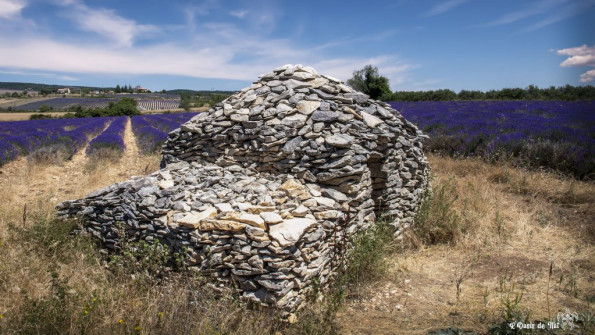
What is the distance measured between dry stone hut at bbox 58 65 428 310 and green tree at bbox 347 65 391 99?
1552 inches

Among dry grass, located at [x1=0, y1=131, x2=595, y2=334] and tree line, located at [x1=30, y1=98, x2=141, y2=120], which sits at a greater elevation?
tree line, located at [x1=30, y1=98, x2=141, y2=120]

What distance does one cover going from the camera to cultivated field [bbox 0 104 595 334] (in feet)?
9.92

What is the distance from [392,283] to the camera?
14.6ft

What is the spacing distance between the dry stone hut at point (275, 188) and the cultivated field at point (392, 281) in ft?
1.10

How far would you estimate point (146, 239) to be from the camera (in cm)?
416

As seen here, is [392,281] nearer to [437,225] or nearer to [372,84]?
[437,225]

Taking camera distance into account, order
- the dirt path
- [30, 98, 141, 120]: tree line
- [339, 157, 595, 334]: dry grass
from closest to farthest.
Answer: [339, 157, 595, 334]: dry grass → the dirt path → [30, 98, 141, 120]: tree line

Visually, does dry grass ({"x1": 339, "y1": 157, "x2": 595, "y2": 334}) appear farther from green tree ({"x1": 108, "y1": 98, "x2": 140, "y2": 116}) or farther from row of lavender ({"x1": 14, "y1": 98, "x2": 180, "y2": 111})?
row of lavender ({"x1": 14, "y1": 98, "x2": 180, "y2": 111})

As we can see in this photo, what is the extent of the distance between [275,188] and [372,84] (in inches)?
1666

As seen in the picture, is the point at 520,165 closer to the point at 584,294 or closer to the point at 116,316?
the point at 584,294

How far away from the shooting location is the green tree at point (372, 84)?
43656 millimetres

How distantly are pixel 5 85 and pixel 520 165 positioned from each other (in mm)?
137149

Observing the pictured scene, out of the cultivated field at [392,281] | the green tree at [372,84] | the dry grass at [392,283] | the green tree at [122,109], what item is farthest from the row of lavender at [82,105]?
the cultivated field at [392,281]

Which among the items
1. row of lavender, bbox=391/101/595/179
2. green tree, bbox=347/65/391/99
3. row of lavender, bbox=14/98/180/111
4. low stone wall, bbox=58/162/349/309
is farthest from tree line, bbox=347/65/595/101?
low stone wall, bbox=58/162/349/309
